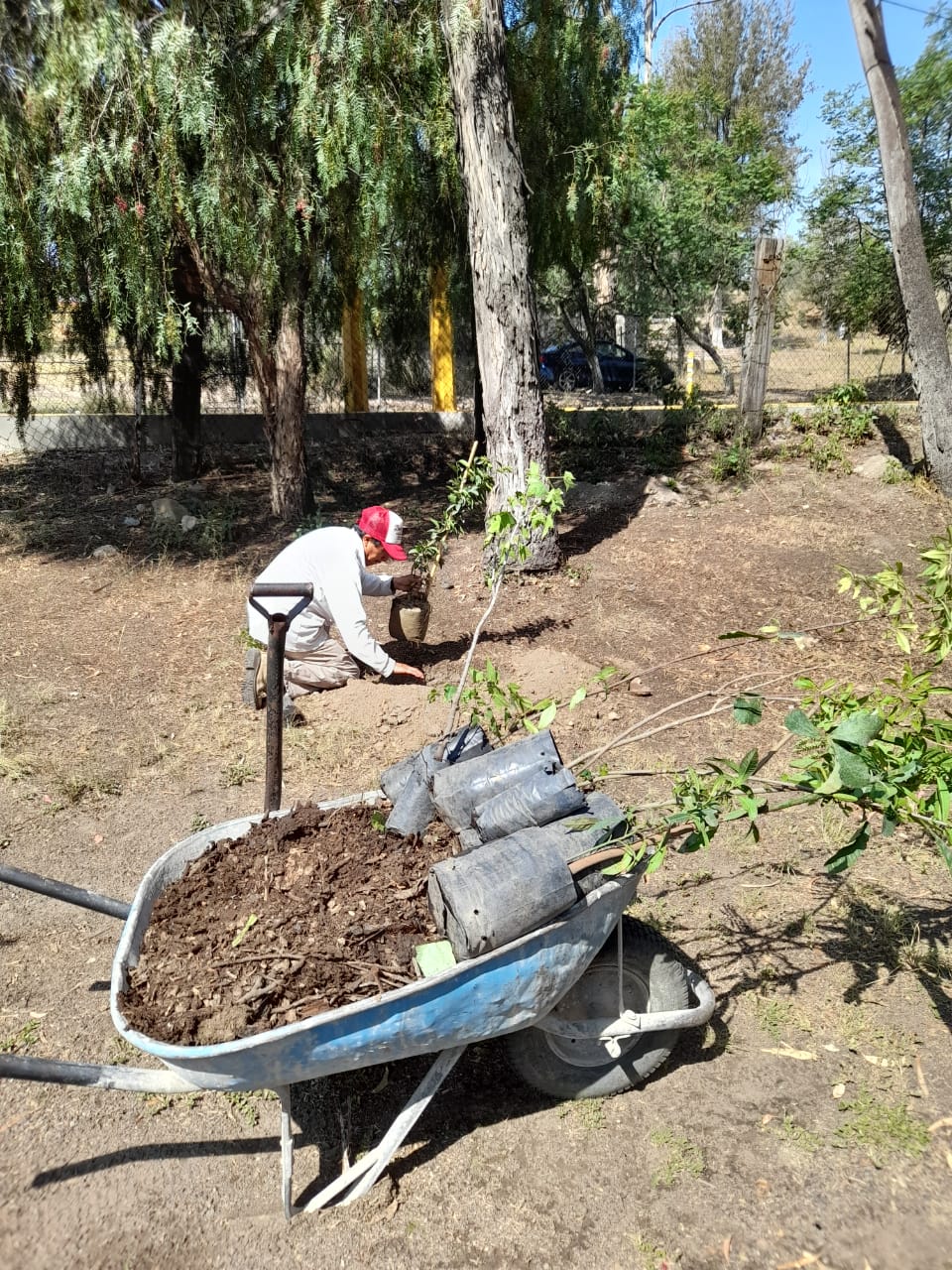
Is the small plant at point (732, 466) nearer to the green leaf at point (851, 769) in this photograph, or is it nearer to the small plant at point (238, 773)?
the small plant at point (238, 773)

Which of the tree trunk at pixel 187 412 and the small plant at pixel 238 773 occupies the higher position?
the tree trunk at pixel 187 412

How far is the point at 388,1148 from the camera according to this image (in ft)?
8.36

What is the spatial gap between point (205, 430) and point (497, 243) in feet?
19.1

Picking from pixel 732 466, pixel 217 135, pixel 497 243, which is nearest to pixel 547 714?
pixel 497 243

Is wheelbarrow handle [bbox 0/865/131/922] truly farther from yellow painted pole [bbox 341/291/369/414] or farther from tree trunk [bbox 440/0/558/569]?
yellow painted pole [bbox 341/291/369/414]

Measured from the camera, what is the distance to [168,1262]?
2482 mm

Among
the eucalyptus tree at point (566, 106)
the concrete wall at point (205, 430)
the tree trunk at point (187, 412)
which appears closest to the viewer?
the eucalyptus tree at point (566, 106)

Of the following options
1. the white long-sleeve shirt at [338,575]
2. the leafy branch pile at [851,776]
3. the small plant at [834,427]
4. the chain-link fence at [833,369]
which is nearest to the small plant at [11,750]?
the white long-sleeve shirt at [338,575]

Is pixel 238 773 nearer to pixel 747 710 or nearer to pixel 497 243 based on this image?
pixel 747 710

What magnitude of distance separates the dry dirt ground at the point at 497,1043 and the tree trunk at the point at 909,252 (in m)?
1.62

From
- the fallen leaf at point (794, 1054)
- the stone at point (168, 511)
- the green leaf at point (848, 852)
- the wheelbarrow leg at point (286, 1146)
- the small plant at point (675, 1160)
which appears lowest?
the small plant at point (675, 1160)

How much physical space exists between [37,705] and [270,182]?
15.6ft

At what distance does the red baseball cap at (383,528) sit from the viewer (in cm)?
534

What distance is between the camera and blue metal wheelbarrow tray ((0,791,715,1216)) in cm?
232
